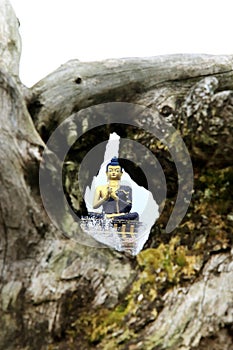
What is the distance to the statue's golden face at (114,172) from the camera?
4.12 metres

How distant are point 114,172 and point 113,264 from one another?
1759 mm

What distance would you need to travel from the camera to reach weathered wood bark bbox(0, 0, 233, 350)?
2254 mm

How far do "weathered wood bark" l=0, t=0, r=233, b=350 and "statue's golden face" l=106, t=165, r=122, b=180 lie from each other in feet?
4.27

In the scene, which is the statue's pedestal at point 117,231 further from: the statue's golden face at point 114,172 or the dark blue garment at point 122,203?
the statue's golden face at point 114,172

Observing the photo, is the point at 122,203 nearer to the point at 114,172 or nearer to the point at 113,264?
the point at 114,172

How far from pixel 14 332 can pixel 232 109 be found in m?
1.63

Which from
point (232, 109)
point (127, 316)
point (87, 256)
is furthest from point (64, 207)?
point (232, 109)

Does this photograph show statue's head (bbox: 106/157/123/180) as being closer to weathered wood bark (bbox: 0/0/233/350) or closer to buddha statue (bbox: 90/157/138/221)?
buddha statue (bbox: 90/157/138/221)

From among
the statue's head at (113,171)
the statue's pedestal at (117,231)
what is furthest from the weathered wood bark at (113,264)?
the statue's head at (113,171)

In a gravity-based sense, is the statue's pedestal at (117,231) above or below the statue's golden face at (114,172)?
below

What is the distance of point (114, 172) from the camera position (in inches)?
164

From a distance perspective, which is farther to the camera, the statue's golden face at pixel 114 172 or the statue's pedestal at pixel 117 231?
the statue's golden face at pixel 114 172

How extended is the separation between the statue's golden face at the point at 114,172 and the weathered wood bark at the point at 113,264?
4.27 feet

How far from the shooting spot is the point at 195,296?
2.33m
